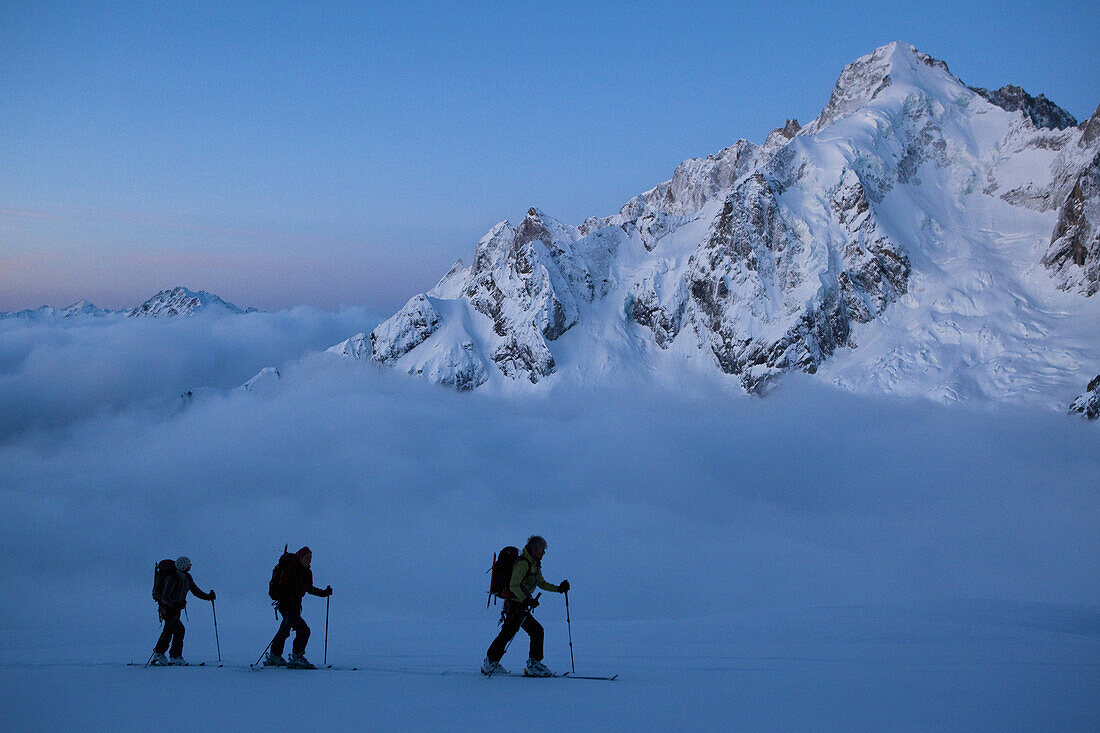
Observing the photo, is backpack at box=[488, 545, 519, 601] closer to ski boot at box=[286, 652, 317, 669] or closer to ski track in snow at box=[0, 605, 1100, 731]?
ski track in snow at box=[0, 605, 1100, 731]

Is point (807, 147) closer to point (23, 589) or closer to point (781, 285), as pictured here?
point (781, 285)

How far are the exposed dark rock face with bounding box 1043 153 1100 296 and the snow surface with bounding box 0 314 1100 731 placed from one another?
25.1 meters

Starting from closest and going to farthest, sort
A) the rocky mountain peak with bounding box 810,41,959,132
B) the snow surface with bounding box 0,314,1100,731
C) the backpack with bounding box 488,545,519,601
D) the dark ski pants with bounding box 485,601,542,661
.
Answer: the snow surface with bounding box 0,314,1100,731
the dark ski pants with bounding box 485,601,542,661
the backpack with bounding box 488,545,519,601
the rocky mountain peak with bounding box 810,41,959,132

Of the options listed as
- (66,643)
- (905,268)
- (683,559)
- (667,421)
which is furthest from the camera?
(667,421)

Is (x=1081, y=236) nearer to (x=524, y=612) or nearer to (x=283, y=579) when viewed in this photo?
(x=524, y=612)

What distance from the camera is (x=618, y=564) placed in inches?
3238

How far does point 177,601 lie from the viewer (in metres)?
14.3

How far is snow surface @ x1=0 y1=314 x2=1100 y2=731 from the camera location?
989 cm

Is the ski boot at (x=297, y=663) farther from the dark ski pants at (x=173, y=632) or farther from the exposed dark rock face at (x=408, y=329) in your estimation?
the exposed dark rock face at (x=408, y=329)

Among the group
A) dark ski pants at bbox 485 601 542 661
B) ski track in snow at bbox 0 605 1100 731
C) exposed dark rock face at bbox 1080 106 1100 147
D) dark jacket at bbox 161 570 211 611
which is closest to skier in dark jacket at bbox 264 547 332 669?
ski track in snow at bbox 0 605 1100 731

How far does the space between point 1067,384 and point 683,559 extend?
64146mm

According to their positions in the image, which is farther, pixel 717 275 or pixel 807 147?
pixel 717 275

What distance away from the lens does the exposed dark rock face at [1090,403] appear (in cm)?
9738

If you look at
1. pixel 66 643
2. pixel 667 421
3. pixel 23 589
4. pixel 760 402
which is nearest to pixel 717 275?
pixel 760 402
